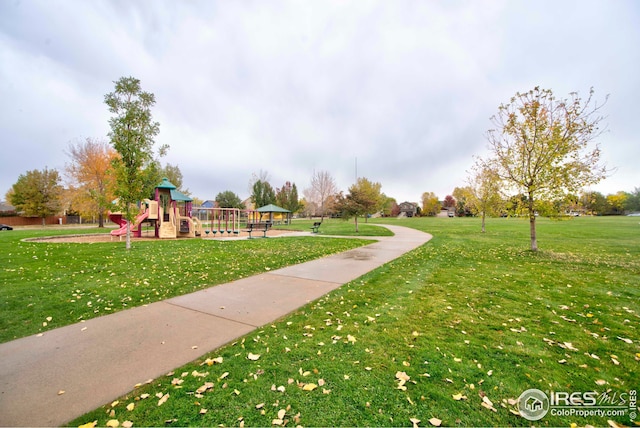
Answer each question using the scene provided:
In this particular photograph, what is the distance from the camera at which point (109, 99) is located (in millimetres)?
10867

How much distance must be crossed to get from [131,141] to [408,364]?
1288cm

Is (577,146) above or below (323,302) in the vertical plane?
above

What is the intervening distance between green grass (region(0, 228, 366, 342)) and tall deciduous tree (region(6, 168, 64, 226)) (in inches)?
1520

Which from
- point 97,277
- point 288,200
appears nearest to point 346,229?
point 97,277

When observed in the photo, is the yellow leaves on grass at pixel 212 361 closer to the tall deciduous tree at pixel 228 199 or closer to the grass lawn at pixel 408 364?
the grass lawn at pixel 408 364

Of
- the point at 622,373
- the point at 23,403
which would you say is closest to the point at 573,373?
the point at 622,373

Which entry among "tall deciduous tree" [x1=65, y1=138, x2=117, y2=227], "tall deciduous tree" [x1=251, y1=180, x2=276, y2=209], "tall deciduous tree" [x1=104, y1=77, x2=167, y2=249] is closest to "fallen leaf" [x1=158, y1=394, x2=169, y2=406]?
"tall deciduous tree" [x1=104, y1=77, x2=167, y2=249]

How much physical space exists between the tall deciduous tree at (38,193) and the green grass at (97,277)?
38.6m

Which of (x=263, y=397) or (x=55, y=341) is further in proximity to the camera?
(x=55, y=341)

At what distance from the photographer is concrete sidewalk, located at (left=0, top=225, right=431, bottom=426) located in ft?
7.86

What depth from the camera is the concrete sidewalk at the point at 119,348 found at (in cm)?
239

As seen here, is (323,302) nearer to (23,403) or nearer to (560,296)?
(23,403)

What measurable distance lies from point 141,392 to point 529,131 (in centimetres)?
1334

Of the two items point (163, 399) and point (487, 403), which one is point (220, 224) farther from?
point (487, 403)
